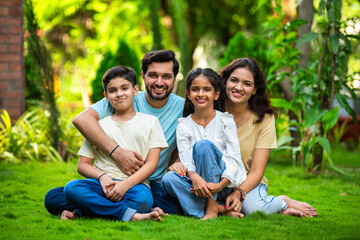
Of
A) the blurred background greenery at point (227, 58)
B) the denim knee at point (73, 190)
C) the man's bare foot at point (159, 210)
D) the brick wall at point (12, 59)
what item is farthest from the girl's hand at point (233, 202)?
the brick wall at point (12, 59)

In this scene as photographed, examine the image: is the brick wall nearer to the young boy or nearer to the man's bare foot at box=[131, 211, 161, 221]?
the young boy

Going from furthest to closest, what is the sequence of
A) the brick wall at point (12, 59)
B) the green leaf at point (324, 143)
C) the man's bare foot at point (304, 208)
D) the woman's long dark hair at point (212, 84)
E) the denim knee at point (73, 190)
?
the brick wall at point (12, 59), the green leaf at point (324, 143), the man's bare foot at point (304, 208), the woman's long dark hair at point (212, 84), the denim knee at point (73, 190)

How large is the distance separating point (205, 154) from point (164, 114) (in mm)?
599

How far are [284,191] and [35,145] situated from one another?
120 inches

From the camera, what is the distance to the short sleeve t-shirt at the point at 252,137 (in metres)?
2.89

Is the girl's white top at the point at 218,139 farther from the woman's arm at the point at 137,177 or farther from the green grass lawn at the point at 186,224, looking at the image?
the green grass lawn at the point at 186,224

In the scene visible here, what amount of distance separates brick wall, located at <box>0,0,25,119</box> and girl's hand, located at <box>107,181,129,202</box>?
12.2ft

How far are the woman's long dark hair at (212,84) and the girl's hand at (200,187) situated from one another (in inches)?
21.8

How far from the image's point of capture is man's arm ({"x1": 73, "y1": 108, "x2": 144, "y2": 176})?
8.59 ft

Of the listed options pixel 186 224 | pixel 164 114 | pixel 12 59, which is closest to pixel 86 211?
pixel 186 224

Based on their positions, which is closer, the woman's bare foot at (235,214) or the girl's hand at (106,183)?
the girl's hand at (106,183)

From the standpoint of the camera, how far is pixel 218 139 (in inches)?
108

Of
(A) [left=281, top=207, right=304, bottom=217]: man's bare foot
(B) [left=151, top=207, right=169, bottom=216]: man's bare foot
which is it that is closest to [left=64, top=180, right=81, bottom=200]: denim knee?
(B) [left=151, top=207, right=169, bottom=216]: man's bare foot

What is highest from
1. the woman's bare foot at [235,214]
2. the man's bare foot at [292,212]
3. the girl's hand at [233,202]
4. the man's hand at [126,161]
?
the man's hand at [126,161]
